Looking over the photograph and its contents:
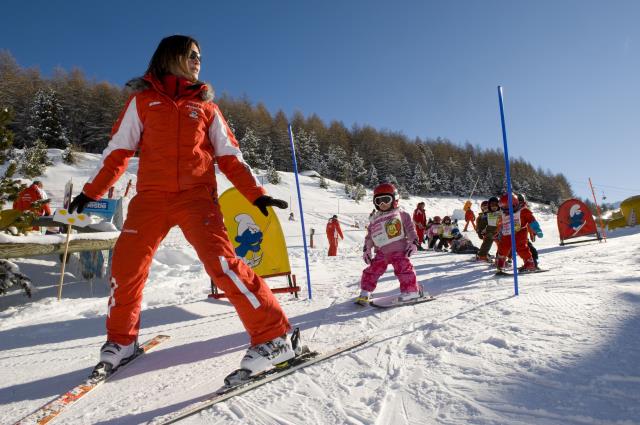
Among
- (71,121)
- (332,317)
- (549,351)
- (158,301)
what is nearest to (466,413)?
(549,351)

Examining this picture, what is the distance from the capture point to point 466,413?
45.8 inches

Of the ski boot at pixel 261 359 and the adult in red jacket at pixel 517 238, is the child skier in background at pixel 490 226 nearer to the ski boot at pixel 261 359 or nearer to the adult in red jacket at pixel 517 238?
the adult in red jacket at pixel 517 238

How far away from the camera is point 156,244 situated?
1958 mm

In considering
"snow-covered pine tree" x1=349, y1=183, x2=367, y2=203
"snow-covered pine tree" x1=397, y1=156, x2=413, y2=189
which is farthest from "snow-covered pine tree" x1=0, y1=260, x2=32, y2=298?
"snow-covered pine tree" x1=397, y1=156, x2=413, y2=189

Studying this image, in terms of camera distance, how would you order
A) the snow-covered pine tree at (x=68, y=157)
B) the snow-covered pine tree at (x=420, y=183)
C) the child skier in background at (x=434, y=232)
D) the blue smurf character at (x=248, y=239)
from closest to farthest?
the blue smurf character at (x=248, y=239)
the child skier in background at (x=434, y=232)
the snow-covered pine tree at (x=68, y=157)
the snow-covered pine tree at (x=420, y=183)

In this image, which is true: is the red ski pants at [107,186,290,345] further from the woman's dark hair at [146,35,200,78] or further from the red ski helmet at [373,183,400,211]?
the red ski helmet at [373,183,400,211]

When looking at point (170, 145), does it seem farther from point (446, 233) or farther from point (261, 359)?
point (446, 233)

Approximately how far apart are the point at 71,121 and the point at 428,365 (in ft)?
166

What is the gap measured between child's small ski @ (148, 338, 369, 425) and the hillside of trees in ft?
84.2

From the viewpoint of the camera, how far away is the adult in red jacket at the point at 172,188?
174cm

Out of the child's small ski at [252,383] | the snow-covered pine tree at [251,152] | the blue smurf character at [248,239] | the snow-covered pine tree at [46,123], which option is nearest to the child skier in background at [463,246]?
the blue smurf character at [248,239]

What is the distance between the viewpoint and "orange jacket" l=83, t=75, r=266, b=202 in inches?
74.9

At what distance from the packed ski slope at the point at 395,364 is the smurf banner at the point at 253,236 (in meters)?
0.84

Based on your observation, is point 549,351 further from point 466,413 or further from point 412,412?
point 412,412
